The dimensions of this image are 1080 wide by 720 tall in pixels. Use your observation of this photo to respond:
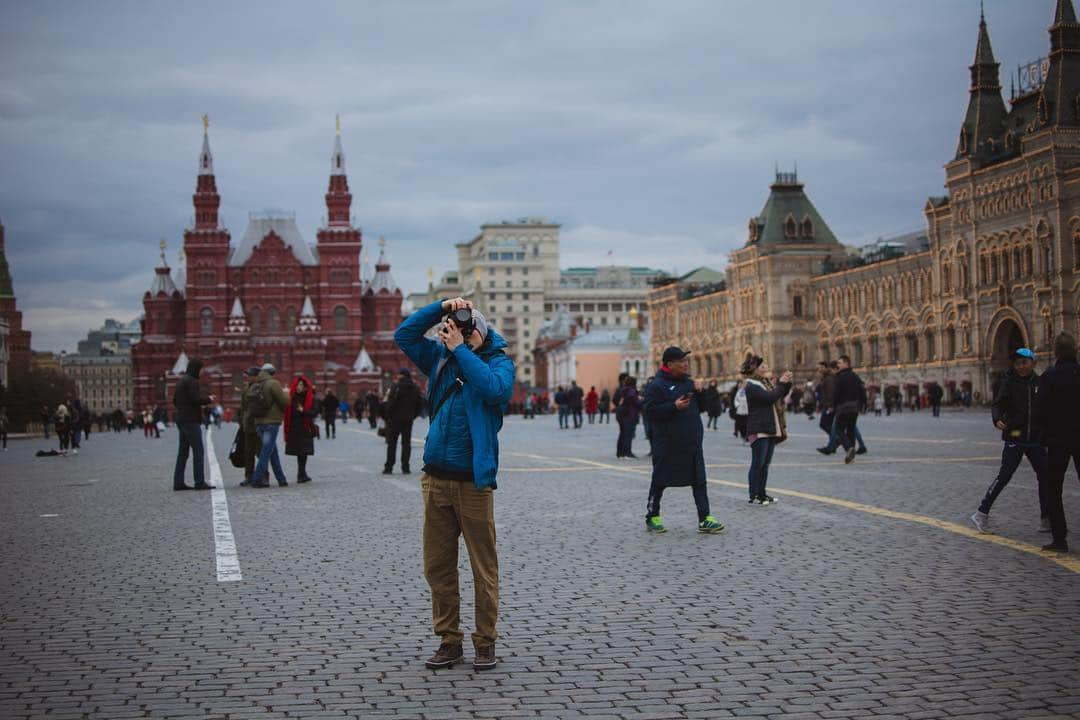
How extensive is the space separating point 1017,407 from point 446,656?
263 inches

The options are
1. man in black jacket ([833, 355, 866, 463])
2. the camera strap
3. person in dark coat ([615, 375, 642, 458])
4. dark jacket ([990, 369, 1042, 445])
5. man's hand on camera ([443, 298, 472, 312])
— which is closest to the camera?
man's hand on camera ([443, 298, 472, 312])

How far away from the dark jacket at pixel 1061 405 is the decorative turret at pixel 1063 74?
170 feet

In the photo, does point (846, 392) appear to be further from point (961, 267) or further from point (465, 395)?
point (961, 267)

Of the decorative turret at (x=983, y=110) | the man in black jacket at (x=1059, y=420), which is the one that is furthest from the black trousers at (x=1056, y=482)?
the decorative turret at (x=983, y=110)

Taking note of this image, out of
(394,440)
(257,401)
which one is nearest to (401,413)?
(394,440)

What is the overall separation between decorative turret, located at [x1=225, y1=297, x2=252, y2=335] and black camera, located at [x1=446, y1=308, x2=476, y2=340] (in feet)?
356

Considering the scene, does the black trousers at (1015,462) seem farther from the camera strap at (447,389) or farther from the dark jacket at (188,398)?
the dark jacket at (188,398)

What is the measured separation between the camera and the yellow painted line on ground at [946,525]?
373 inches

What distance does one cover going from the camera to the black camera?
6.34 meters

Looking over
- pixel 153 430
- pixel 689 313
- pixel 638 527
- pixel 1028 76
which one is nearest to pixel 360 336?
pixel 689 313

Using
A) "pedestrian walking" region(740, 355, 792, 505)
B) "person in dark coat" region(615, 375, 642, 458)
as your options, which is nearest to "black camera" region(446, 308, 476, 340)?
"pedestrian walking" region(740, 355, 792, 505)

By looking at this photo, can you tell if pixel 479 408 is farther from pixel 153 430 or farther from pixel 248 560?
pixel 153 430

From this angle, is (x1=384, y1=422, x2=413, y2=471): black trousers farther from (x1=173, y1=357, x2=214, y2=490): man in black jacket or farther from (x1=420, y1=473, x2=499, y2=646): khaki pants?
(x1=420, y1=473, x2=499, y2=646): khaki pants

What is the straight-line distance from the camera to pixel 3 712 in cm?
557
